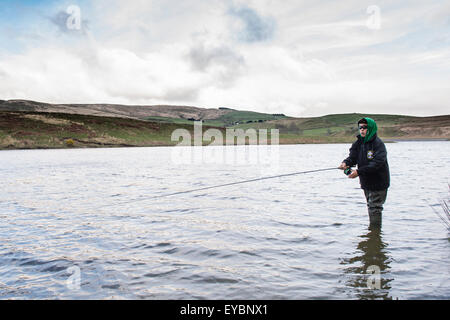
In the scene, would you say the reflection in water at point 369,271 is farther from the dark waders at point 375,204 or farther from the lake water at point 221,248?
the dark waders at point 375,204

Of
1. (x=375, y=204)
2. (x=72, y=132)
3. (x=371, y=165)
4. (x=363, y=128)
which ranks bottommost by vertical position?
(x=375, y=204)

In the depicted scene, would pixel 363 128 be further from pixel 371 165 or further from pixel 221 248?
pixel 221 248

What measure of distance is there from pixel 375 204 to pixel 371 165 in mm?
1090

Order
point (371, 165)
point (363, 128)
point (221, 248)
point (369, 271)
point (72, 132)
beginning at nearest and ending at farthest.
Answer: point (369, 271) → point (221, 248) → point (371, 165) → point (363, 128) → point (72, 132)

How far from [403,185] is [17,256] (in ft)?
52.6

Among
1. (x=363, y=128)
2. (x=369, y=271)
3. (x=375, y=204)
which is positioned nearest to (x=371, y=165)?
(x=363, y=128)

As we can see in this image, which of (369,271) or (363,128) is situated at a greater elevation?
(363,128)

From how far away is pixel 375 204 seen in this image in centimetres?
917

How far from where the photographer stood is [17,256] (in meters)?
7.64

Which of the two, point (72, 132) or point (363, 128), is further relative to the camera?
point (72, 132)

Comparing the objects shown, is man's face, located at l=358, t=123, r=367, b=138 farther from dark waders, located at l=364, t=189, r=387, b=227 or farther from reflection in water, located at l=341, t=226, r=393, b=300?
reflection in water, located at l=341, t=226, r=393, b=300

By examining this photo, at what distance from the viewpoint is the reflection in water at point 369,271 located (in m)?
5.70

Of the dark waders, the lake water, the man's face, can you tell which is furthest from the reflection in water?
the man's face

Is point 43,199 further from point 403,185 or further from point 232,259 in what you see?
point 403,185
